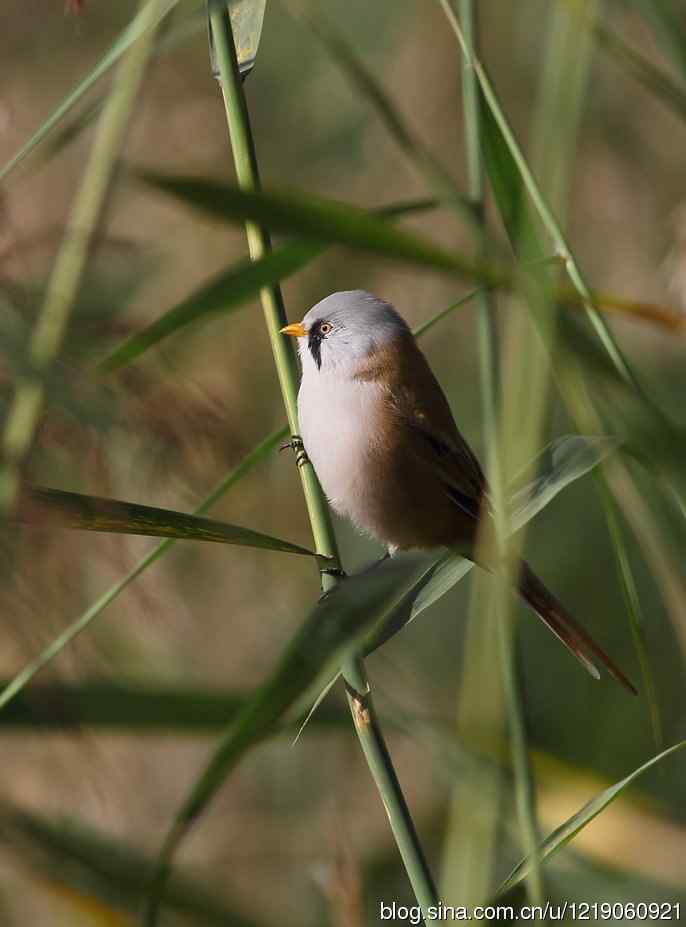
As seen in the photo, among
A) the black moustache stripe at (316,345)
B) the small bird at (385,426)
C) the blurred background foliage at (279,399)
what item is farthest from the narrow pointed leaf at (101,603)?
the blurred background foliage at (279,399)

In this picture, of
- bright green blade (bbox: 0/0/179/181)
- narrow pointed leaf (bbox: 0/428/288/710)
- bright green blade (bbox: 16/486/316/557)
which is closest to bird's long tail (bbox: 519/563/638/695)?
narrow pointed leaf (bbox: 0/428/288/710)

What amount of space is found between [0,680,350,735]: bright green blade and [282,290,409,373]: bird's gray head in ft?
5.21

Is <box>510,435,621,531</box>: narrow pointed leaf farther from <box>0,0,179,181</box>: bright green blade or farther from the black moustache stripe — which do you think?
the black moustache stripe

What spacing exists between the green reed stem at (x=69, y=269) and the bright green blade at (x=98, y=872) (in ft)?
0.97

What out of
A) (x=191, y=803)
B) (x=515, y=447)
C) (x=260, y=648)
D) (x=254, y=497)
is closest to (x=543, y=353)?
(x=515, y=447)

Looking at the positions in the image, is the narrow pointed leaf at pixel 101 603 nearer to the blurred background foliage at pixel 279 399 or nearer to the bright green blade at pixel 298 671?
the bright green blade at pixel 298 671

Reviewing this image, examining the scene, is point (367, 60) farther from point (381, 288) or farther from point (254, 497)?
point (254, 497)

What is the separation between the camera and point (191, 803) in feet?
2.77

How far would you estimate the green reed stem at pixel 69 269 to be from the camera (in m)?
1.00

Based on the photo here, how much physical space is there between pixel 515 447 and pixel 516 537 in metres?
0.23

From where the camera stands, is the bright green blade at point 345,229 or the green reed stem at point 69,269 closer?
the bright green blade at point 345,229

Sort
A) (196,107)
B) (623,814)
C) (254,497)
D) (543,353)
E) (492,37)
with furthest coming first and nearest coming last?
(492,37)
(196,107)
(254,497)
(623,814)
(543,353)

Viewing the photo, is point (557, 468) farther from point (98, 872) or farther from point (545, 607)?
point (545, 607)

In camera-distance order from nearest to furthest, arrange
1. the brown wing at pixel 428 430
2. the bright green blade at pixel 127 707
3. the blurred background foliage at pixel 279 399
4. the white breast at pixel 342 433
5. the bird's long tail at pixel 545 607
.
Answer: the bright green blade at pixel 127 707 → the bird's long tail at pixel 545 607 → the white breast at pixel 342 433 → the brown wing at pixel 428 430 → the blurred background foliage at pixel 279 399
